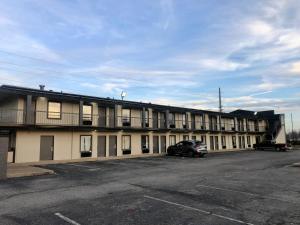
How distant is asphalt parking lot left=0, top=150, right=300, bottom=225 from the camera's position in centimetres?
→ 803

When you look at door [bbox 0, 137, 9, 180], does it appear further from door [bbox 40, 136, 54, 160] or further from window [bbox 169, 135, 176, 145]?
window [bbox 169, 135, 176, 145]

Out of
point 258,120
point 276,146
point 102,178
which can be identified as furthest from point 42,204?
point 258,120

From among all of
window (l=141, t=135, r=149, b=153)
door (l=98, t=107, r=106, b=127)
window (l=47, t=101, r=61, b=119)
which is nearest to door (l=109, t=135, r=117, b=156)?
door (l=98, t=107, r=106, b=127)

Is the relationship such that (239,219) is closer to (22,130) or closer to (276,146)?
(22,130)

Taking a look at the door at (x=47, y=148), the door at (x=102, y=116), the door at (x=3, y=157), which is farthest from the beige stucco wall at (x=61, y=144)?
the door at (x=3, y=157)

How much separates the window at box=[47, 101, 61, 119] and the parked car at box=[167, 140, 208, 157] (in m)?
12.9

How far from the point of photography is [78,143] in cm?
2803

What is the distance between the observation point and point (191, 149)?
1227 inches

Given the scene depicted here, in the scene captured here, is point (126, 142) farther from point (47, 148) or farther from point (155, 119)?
point (47, 148)

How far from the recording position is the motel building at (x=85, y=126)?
24312mm

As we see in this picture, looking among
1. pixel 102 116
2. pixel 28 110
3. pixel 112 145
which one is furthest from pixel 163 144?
pixel 28 110

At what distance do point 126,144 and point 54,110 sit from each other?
892 cm

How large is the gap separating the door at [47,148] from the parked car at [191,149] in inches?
520

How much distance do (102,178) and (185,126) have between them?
26355 mm
